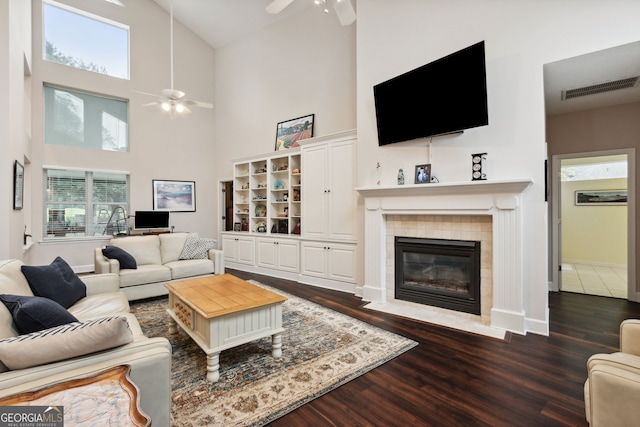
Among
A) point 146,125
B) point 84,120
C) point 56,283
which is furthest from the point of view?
point 146,125

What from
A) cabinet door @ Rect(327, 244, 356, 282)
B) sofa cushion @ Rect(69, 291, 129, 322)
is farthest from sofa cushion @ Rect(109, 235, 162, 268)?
cabinet door @ Rect(327, 244, 356, 282)

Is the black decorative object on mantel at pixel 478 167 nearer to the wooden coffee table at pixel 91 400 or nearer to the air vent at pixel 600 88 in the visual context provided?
the air vent at pixel 600 88

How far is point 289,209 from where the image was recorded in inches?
220

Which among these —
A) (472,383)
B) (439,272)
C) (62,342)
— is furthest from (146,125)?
(472,383)

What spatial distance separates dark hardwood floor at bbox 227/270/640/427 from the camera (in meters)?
1.77

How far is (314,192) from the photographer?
497 centimetres

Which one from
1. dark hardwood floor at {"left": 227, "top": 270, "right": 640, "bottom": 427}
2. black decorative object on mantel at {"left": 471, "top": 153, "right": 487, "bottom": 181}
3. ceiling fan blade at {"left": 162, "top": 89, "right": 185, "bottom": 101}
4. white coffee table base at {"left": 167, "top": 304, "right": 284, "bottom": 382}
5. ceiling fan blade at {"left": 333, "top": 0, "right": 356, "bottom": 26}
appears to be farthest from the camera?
ceiling fan blade at {"left": 162, "top": 89, "right": 185, "bottom": 101}

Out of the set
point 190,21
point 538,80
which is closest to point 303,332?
point 538,80

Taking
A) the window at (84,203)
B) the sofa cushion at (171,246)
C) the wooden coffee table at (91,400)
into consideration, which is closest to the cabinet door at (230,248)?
the sofa cushion at (171,246)

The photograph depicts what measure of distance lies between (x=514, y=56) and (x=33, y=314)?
14.4 ft

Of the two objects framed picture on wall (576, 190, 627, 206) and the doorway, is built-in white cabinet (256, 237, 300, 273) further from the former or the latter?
framed picture on wall (576, 190, 627, 206)

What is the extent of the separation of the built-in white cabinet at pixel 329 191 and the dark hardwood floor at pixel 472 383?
179 cm

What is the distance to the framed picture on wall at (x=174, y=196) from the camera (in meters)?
7.00

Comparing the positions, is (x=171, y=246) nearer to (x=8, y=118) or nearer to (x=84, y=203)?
(x=8, y=118)
